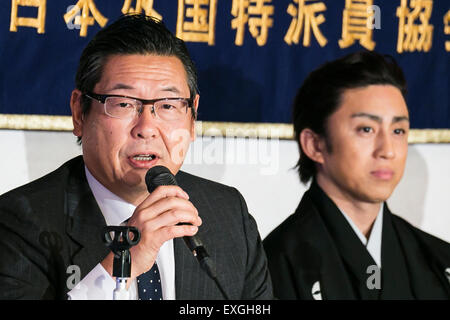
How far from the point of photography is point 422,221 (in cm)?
231

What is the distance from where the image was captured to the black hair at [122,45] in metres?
1.82

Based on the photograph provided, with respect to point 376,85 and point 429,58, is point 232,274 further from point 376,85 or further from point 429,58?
point 429,58

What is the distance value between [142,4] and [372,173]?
34.1 inches

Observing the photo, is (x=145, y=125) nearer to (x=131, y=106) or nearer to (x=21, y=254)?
(x=131, y=106)

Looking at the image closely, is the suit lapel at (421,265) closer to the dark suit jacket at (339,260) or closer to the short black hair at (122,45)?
the dark suit jacket at (339,260)

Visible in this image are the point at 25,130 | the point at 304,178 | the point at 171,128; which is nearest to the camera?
the point at 171,128

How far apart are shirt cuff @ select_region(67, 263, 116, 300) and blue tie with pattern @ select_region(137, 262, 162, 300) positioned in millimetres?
160

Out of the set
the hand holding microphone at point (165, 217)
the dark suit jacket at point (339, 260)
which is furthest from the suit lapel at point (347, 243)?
the hand holding microphone at point (165, 217)

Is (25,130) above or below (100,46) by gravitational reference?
below

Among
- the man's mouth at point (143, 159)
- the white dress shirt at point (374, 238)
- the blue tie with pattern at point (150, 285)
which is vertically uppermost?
the man's mouth at point (143, 159)

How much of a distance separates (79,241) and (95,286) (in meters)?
0.21

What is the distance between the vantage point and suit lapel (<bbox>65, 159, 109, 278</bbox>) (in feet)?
5.76

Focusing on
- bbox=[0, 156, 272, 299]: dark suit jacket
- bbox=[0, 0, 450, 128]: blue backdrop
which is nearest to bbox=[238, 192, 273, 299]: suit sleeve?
bbox=[0, 156, 272, 299]: dark suit jacket
